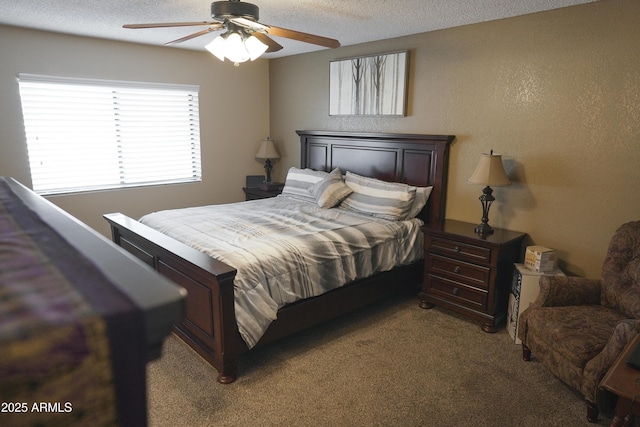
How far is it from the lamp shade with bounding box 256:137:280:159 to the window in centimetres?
78

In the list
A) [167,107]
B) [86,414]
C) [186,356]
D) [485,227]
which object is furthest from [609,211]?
[167,107]

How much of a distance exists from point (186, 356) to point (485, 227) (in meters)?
2.45

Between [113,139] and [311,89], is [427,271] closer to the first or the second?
[311,89]

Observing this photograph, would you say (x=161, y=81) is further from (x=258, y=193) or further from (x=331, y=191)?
(x=331, y=191)

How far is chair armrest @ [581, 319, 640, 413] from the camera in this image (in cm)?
202

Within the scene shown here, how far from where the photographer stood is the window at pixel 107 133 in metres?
4.03

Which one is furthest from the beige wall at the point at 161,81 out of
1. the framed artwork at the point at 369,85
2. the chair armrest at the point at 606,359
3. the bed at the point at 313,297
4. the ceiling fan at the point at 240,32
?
the chair armrest at the point at 606,359

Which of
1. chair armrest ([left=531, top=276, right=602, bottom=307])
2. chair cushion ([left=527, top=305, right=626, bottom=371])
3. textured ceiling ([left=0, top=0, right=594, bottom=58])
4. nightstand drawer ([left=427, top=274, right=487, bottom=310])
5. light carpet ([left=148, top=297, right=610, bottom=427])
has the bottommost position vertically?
light carpet ([left=148, top=297, right=610, bottom=427])

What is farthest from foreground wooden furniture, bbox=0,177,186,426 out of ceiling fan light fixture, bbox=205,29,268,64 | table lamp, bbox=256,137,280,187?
table lamp, bbox=256,137,280,187

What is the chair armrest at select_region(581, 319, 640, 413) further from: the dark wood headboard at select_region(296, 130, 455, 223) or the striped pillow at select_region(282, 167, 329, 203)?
the striped pillow at select_region(282, 167, 329, 203)

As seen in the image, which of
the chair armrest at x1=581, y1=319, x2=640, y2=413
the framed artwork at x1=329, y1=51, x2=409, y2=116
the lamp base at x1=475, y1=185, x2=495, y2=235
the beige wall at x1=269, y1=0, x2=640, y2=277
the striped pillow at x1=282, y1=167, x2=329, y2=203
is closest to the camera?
the chair armrest at x1=581, y1=319, x2=640, y2=413

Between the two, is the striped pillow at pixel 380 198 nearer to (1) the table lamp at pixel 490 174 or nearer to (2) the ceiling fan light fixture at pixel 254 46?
(1) the table lamp at pixel 490 174

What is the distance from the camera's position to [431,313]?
352 cm

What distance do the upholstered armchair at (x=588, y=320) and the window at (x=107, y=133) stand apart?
13.1 ft
